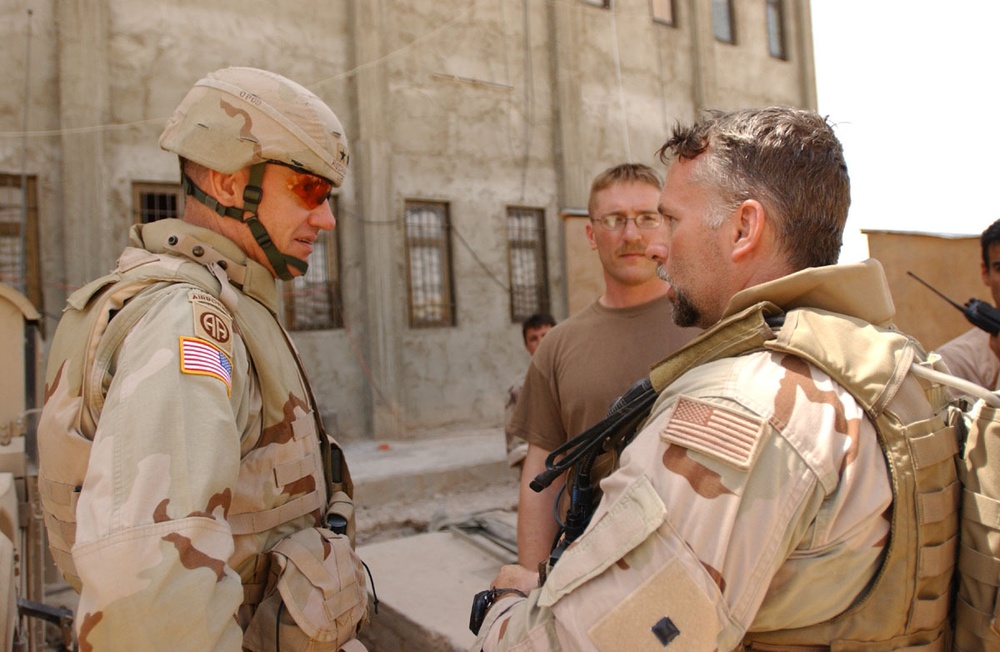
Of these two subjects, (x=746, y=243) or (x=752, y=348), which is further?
(x=746, y=243)

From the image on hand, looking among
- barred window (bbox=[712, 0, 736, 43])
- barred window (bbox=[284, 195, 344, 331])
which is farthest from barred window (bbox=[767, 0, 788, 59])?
barred window (bbox=[284, 195, 344, 331])

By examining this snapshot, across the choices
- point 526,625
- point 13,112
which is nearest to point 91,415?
point 526,625

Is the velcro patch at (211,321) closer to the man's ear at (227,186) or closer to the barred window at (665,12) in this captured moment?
the man's ear at (227,186)

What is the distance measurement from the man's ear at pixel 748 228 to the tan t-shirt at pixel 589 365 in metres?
1.00

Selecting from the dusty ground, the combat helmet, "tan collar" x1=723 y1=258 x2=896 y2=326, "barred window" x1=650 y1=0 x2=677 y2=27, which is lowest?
the dusty ground

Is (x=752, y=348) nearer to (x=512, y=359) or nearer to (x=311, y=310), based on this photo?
(x=311, y=310)

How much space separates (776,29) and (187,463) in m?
14.9

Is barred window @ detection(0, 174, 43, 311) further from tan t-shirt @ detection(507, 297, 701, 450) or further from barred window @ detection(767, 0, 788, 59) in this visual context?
barred window @ detection(767, 0, 788, 59)

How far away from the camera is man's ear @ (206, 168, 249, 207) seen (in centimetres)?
181

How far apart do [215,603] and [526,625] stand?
0.53 meters

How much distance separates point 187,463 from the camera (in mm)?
1300

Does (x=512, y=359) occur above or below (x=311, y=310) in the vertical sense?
below

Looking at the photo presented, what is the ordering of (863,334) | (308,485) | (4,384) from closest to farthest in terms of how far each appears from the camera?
(863,334) → (308,485) → (4,384)

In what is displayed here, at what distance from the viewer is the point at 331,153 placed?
1.87 metres
